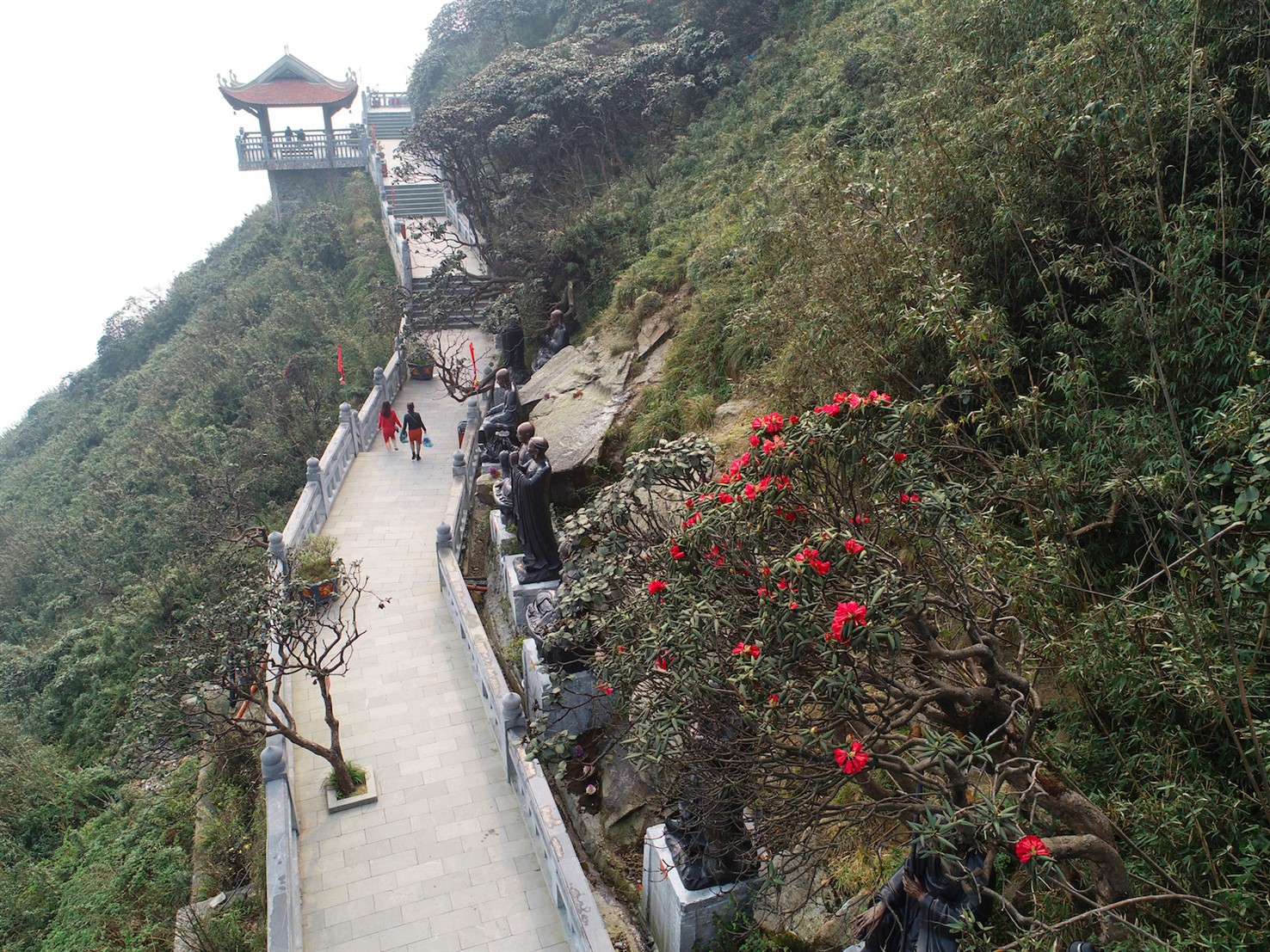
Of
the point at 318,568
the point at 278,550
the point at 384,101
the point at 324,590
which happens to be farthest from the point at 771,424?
the point at 384,101

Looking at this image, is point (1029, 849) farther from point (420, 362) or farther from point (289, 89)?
point (289, 89)

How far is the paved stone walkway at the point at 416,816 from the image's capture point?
7414mm

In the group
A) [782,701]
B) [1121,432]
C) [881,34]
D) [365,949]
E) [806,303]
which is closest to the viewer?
[782,701]

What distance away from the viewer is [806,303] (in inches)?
354

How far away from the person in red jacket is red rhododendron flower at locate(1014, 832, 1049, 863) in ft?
49.5

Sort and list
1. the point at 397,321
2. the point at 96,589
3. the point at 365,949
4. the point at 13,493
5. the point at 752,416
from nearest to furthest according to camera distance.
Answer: the point at 365,949, the point at 752,416, the point at 96,589, the point at 397,321, the point at 13,493

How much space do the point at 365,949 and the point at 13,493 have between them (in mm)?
25694

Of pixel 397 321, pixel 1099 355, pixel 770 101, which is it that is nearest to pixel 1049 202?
pixel 1099 355

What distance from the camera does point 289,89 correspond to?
35031mm

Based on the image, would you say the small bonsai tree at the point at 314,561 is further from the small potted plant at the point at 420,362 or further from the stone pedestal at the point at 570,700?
the small potted plant at the point at 420,362

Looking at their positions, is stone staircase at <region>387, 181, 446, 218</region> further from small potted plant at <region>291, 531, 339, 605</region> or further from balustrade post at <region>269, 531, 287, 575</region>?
balustrade post at <region>269, 531, 287, 575</region>

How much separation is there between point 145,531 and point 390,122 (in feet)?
96.3

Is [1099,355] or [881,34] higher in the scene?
[881,34]

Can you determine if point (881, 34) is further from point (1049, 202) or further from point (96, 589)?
point (96, 589)
